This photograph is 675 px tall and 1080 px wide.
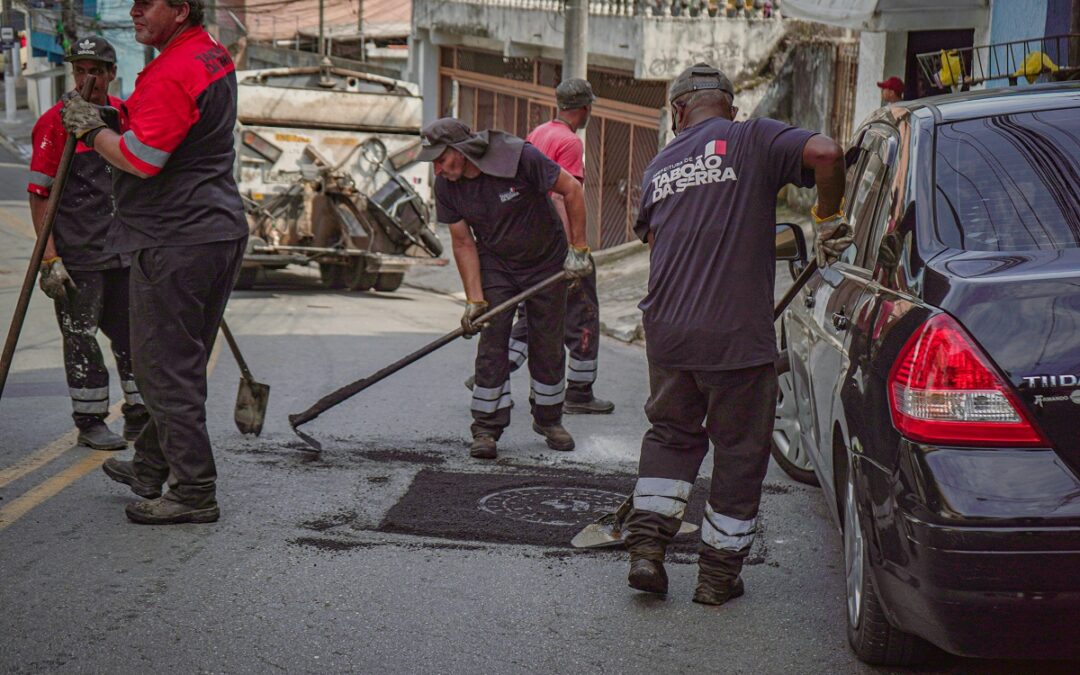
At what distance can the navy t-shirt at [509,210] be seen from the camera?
21.8ft

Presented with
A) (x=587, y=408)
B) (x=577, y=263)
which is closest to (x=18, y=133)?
(x=587, y=408)

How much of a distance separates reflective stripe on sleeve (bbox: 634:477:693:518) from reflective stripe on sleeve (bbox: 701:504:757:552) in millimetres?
138

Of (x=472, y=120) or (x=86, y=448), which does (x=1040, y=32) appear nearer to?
(x=86, y=448)

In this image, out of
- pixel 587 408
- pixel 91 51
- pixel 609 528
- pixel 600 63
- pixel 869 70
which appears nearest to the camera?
pixel 609 528

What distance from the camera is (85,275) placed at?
6.59m

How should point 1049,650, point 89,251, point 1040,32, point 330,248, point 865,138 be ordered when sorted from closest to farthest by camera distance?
point 1049,650, point 865,138, point 89,251, point 1040,32, point 330,248

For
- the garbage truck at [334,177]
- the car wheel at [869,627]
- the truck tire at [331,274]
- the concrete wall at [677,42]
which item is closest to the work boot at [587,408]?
the car wheel at [869,627]

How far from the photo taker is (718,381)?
437 centimetres

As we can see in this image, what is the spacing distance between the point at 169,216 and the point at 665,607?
2.31 metres

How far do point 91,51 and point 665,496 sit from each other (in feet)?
11.1

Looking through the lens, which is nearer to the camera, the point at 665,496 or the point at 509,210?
the point at 665,496

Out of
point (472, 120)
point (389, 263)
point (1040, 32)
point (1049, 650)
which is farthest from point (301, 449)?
point (472, 120)

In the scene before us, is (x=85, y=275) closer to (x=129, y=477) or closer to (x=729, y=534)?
(x=129, y=477)

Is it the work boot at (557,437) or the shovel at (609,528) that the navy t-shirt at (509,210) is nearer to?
the work boot at (557,437)
